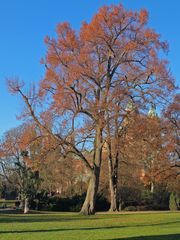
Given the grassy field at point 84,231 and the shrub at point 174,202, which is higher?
the shrub at point 174,202

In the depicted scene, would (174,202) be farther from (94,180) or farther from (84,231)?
(84,231)

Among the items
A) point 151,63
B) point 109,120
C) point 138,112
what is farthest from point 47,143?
point 151,63

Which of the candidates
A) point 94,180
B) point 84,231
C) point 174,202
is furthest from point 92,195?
point 174,202

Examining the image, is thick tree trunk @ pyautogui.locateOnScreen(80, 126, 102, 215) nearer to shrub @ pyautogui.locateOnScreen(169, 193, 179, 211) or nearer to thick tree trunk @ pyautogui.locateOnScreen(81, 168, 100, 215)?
thick tree trunk @ pyautogui.locateOnScreen(81, 168, 100, 215)

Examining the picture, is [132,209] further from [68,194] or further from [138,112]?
[138,112]

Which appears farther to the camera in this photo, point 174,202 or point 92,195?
point 174,202

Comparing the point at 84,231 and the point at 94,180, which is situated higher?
the point at 94,180

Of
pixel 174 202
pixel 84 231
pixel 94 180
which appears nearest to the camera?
pixel 84 231

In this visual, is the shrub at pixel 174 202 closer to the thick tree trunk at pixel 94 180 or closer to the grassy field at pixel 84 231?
the thick tree trunk at pixel 94 180

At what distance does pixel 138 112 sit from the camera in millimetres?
39188

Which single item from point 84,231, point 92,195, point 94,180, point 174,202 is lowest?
point 84,231

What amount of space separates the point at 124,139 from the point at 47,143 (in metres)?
6.73

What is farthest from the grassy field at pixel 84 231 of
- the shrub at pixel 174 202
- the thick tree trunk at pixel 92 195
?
the shrub at pixel 174 202

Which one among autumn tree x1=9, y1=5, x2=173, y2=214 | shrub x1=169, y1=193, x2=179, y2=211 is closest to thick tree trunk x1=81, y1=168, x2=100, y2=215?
autumn tree x1=9, y1=5, x2=173, y2=214
